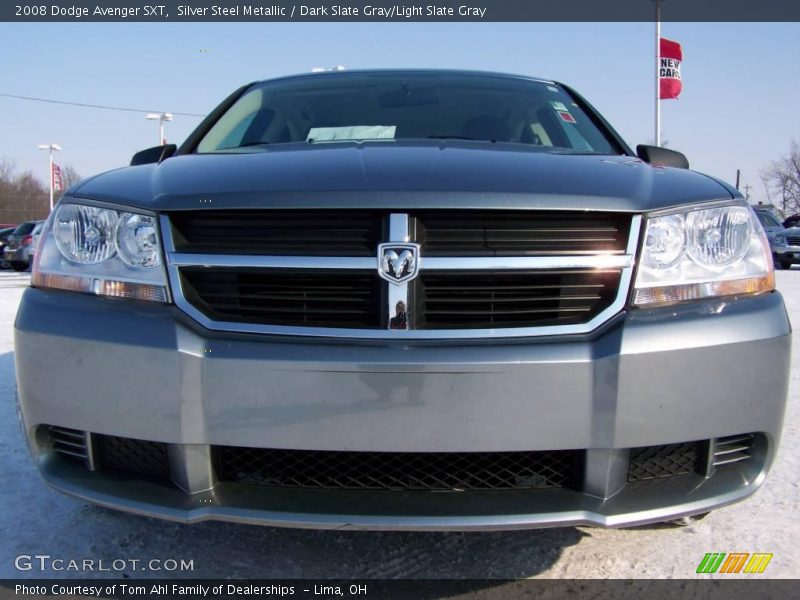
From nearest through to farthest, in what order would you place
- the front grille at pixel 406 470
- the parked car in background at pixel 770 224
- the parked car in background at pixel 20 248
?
the front grille at pixel 406 470
the parked car in background at pixel 20 248
the parked car in background at pixel 770 224

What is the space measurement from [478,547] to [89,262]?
4.60 feet

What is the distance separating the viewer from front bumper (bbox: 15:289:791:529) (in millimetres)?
1587

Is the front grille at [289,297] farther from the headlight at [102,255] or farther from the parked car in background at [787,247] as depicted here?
the parked car in background at [787,247]

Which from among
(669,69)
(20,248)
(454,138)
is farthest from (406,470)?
(669,69)

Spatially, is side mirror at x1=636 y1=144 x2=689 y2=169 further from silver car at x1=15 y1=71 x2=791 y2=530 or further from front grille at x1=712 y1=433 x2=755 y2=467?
front grille at x1=712 y1=433 x2=755 y2=467

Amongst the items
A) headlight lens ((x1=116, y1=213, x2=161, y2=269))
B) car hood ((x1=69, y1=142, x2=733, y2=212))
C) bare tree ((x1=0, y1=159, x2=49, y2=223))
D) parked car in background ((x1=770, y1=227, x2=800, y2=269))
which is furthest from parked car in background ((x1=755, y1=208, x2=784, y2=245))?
bare tree ((x1=0, y1=159, x2=49, y2=223))

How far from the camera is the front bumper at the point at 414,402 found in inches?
62.5

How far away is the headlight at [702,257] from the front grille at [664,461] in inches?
14.3

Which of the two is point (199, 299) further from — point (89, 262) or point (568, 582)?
point (568, 582)

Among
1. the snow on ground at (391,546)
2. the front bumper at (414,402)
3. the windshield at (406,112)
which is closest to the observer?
the front bumper at (414,402)

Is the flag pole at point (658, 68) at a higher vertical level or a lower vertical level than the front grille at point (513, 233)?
higher

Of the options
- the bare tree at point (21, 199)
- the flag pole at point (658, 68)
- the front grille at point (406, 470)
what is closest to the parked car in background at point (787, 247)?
the flag pole at point (658, 68)

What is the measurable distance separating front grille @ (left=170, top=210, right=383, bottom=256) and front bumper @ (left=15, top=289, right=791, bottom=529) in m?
0.21

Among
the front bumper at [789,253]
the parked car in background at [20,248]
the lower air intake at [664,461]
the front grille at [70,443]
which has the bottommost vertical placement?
the front bumper at [789,253]
